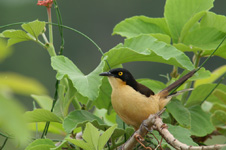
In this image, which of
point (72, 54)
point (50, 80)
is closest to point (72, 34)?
point (72, 54)

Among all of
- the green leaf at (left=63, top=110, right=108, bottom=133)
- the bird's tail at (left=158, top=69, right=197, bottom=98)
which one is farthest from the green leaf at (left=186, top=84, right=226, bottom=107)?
the green leaf at (left=63, top=110, right=108, bottom=133)

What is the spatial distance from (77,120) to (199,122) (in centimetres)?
57

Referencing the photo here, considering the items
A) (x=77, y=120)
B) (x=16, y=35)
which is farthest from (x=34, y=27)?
(x=77, y=120)

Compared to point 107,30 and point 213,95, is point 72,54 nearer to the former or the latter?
point 107,30

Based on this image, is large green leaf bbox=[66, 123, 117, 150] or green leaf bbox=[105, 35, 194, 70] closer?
large green leaf bbox=[66, 123, 117, 150]

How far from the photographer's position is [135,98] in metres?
1.48

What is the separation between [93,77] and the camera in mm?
1279

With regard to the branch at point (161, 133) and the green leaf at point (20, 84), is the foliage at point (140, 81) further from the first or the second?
the green leaf at point (20, 84)

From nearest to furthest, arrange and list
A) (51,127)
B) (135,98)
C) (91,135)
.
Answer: (91,135), (135,98), (51,127)

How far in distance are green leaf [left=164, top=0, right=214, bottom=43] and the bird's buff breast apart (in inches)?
14.6

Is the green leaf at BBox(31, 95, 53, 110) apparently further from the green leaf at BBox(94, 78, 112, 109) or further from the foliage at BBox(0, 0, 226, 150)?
the green leaf at BBox(94, 78, 112, 109)

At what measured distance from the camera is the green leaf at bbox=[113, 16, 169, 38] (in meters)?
1.66

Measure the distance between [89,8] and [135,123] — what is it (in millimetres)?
28692

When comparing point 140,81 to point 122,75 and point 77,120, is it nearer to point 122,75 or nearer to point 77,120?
point 122,75
